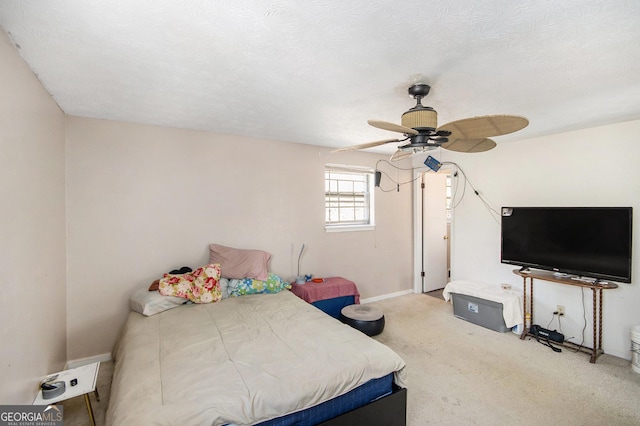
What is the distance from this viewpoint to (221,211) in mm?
3404

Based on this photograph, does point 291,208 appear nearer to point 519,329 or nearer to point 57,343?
point 57,343

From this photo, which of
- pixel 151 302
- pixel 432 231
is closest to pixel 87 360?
pixel 151 302

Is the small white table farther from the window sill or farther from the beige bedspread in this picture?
the window sill

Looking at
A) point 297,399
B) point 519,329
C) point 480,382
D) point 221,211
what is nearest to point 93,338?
point 221,211

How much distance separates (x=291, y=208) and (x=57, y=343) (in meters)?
2.59

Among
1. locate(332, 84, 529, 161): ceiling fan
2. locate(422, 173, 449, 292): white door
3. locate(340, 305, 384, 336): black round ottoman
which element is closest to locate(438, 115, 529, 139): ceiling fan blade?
locate(332, 84, 529, 161): ceiling fan

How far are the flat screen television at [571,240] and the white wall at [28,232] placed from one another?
446cm

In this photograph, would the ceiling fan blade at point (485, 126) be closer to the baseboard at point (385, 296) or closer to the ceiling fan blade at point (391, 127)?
the ceiling fan blade at point (391, 127)

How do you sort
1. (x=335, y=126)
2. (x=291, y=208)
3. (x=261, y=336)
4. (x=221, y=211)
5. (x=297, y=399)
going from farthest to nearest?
(x=291, y=208), (x=221, y=211), (x=335, y=126), (x=261, y=336), (x=297, y=399)

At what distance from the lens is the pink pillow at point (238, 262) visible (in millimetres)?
3213

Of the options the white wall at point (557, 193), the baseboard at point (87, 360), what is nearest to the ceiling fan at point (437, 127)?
the white wall at point (557, 193)

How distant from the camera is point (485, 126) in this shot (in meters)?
1.72

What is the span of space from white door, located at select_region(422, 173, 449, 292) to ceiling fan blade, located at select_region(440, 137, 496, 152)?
8.83ft

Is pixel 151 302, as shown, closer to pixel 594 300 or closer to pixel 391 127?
pixel 391 127
